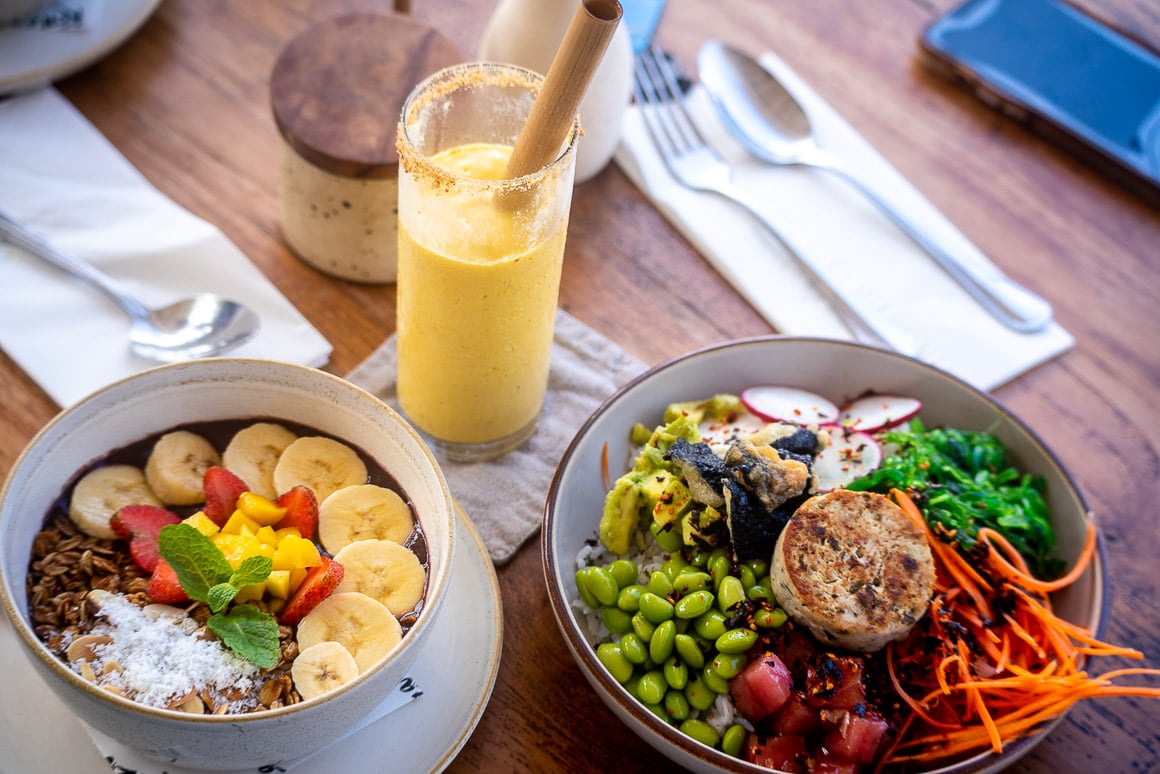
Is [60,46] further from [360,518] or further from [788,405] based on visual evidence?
[788,405]

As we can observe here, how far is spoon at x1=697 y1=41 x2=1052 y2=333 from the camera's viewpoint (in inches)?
72.1

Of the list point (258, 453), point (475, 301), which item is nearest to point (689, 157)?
point (475, 301)

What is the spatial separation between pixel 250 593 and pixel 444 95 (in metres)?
0.68

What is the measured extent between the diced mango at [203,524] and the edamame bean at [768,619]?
25.1 inches

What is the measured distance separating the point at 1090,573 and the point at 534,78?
0.99 meters

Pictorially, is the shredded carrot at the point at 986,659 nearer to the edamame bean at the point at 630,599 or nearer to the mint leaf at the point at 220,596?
the edamame bean at the point at 630,599

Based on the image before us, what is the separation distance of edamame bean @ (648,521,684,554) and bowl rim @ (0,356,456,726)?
1.02 ft

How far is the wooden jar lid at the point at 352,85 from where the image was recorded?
1521 mm

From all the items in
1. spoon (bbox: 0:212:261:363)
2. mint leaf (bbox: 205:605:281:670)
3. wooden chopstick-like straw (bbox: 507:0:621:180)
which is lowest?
spoon (bbox: 0:212:261:363)

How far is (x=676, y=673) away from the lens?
3.88 feet

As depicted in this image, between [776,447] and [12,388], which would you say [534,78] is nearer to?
[776,447]

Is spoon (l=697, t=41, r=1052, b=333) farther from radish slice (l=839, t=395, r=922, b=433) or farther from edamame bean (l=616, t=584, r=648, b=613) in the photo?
edamame bean (l=616, t=584, r=648, b=613)

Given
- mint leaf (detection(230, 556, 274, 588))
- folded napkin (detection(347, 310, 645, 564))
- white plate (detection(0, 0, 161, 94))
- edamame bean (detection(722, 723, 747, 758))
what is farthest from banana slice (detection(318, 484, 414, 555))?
white plate (detection(0, 0, 161, 94))

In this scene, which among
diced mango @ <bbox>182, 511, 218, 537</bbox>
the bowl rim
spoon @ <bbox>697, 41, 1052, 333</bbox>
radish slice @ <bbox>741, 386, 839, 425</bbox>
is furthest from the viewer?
spoon @ <bbox>697, 41, 1052, 333</bbox>
